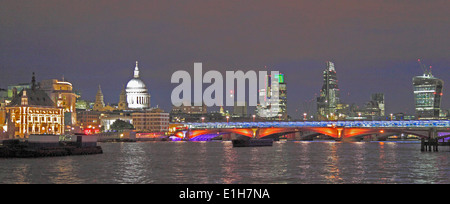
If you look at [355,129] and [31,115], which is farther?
[31,115]

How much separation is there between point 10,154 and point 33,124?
9375 centimetres

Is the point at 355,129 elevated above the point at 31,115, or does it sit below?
below

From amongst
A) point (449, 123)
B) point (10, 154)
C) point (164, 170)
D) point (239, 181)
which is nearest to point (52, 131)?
point (10, 154)

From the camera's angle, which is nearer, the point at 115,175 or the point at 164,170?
the point at 115,175

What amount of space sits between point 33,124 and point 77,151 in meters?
87.6

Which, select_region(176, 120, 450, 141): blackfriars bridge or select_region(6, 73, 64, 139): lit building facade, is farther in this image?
select_region(6, 73, 64, 139): lit building facade

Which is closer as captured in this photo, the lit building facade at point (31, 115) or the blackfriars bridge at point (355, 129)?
the blackfriars bridge at point (355, 129)
